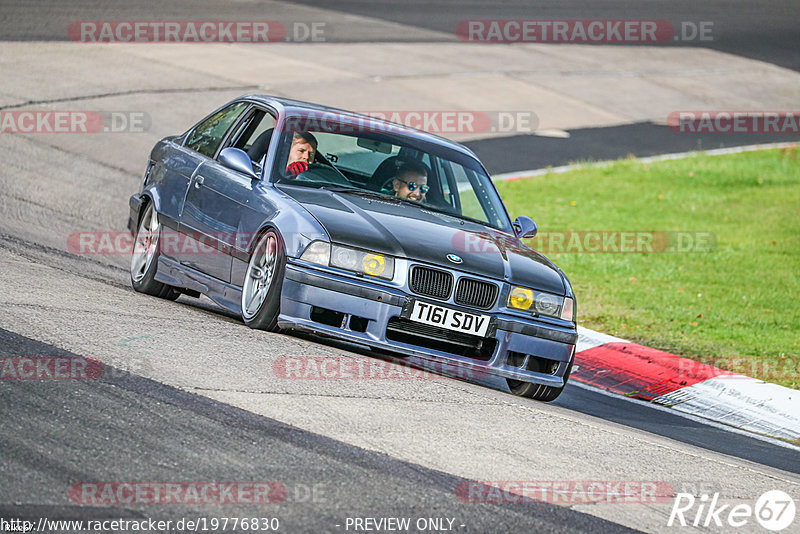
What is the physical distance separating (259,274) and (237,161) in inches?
38.5

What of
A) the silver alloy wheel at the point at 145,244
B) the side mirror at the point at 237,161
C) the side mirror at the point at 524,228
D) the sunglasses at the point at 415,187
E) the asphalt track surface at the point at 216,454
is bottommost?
the asphalt track surface at the point at 216,454

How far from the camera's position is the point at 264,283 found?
293 inches

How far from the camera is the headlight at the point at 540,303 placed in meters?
7.44

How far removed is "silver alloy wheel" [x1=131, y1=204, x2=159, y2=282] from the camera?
9102mm

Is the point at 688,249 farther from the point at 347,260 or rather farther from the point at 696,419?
the point at 347,260

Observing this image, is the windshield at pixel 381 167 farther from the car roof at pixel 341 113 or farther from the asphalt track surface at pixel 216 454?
the asphalt track surface at pixel 216 454

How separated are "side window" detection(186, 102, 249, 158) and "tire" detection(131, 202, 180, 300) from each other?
0.60 m

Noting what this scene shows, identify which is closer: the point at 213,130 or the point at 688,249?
the point at 213,130

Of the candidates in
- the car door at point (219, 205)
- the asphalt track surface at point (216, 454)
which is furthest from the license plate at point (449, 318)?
the car door at point (219, 205)

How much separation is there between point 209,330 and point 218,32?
18.5 meters

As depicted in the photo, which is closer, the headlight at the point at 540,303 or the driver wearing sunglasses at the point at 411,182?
the headlight at the point at 540,303

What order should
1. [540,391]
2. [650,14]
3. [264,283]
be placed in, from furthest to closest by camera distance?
[650,14]
[540,391]
[264,283]

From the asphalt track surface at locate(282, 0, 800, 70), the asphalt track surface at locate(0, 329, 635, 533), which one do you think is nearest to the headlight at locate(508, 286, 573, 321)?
the asphalt track surface at locate(0, 329, 635, 533)

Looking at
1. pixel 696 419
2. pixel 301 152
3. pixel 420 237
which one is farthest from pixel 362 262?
pixel 696 419
